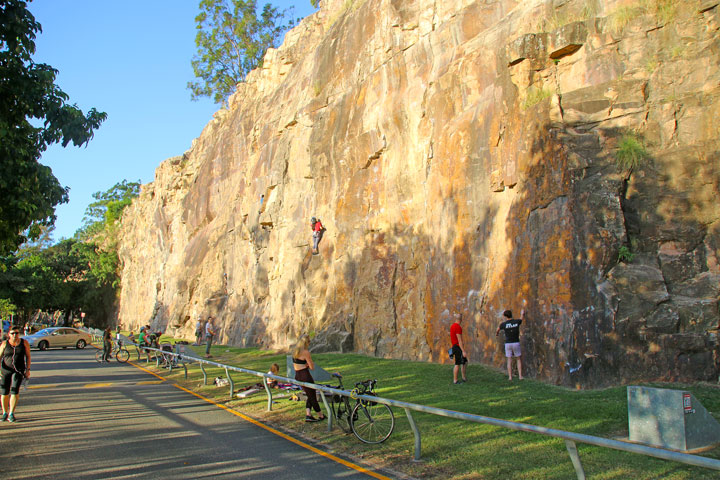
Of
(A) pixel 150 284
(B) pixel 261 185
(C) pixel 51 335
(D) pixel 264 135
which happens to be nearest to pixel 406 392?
(B) pixel 261 185

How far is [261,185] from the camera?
3250 centimetres

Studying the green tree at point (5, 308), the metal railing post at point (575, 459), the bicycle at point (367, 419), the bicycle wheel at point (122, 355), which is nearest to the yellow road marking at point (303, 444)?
the bicycle at point (367, 419)

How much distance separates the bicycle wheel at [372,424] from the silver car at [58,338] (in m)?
35.4

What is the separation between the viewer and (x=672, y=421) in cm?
696

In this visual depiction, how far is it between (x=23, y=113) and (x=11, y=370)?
4.94 metres

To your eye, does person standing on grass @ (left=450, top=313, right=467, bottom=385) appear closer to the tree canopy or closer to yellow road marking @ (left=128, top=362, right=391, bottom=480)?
yellow road marking @ (left=128, top=362, right=391, bottom=480)

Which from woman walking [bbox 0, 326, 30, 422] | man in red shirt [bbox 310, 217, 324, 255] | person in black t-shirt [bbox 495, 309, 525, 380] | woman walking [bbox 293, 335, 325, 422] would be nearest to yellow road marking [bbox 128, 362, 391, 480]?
woman walking [bbox 293, 335, 325, 422]

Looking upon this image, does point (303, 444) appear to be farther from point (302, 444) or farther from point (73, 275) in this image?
point (73, 275)

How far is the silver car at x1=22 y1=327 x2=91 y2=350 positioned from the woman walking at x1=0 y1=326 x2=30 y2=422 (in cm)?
2997

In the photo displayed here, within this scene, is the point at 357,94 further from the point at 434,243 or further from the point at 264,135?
the point at 264,135

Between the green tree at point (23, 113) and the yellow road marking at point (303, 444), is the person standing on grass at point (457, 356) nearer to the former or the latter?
the yellow road marking at point (303, 444)

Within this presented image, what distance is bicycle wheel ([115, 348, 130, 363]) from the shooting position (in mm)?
27027

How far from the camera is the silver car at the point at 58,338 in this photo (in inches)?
1489

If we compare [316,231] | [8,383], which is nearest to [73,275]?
[316,231]
